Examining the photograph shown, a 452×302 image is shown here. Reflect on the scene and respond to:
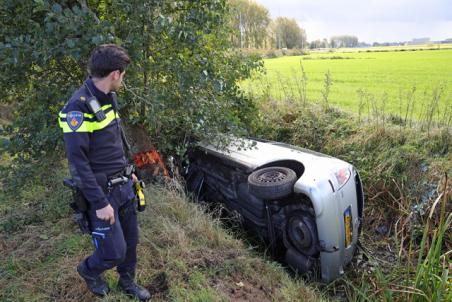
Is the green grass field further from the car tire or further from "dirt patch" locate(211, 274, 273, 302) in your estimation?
"dirt patch" locate(211, 274, 273, 302)

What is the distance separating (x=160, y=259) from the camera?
335 cm

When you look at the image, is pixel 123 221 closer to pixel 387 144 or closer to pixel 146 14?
pixel 146 14

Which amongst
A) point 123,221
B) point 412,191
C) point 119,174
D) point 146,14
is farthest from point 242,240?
point 146,14

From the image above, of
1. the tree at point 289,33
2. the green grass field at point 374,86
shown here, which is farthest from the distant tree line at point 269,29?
the green grass field at point 374,86

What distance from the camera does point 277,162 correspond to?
396 cm

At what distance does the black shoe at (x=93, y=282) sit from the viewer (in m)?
2.75

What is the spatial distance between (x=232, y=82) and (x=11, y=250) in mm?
3346

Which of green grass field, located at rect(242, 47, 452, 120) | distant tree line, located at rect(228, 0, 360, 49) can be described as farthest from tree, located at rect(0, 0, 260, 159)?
distant tree line, located at rect(228, 0, 360, 49)

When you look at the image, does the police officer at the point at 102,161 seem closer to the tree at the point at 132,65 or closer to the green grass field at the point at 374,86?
the tree at the point at 132,65

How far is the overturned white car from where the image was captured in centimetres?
327

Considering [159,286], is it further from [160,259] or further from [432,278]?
[432,278]

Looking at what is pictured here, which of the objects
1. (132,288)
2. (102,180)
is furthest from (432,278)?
(102,180)

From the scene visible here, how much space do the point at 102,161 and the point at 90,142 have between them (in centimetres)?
16

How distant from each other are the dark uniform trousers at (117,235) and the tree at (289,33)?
2899 inches
